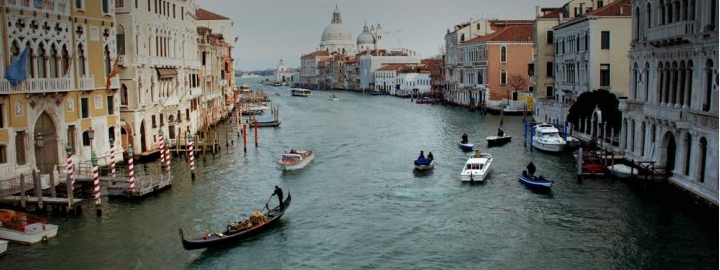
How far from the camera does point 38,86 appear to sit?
14680 millimetres

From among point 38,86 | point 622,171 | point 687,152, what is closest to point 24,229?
point 38,86

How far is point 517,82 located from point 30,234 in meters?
33.4

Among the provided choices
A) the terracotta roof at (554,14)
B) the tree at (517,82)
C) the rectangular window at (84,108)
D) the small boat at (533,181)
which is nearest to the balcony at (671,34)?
the small boat at (533,181)

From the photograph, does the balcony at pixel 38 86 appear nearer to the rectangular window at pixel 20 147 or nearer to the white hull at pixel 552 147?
the rectangular window at pixel 20 147

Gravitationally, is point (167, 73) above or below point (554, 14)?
below

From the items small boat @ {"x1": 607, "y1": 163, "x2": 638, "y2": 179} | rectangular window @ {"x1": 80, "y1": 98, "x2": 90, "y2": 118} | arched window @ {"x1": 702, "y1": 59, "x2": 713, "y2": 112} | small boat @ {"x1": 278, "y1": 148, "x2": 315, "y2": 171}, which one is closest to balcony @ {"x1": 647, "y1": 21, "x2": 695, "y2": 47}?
arched window @ {"x1": 702, "y1": 59, "x2": 713, "y2": 112}

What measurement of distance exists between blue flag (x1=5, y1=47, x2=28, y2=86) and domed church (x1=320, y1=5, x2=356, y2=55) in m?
101

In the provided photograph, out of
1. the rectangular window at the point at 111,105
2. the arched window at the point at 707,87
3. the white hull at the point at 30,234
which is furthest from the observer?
the rectangular window at the point at 111,105

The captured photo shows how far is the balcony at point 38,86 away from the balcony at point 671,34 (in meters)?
12.3

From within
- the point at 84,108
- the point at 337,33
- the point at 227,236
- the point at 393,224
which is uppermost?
the point at 337,33

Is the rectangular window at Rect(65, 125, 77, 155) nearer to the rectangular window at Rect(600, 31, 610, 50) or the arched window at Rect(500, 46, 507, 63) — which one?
the rectangular window at Rect(600, 31, 610, 50)

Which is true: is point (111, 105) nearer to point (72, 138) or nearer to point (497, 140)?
point (72, 138)

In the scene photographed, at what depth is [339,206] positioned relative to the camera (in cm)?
1468

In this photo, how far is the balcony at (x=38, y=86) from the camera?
13.8 m
